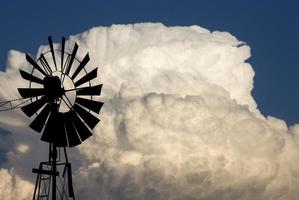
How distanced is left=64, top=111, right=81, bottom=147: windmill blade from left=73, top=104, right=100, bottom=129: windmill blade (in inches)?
31.8

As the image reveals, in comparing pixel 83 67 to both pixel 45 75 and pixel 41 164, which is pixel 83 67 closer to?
pixel 45 75

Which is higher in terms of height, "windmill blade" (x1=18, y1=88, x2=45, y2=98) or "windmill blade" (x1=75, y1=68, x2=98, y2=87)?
"windmill blade" (x1=75, y1=68, x2=98, y2=87)

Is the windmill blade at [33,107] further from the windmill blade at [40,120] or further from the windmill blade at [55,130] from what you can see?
the windmill blade at [55,130]

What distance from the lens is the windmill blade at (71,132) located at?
34.3m

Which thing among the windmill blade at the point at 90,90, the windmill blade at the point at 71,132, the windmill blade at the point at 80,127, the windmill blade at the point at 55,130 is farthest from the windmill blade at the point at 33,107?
the windmill blade at the point at 90,90

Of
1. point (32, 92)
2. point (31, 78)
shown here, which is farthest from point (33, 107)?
point (31, 78)

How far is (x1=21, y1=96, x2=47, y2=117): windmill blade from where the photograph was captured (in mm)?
34062

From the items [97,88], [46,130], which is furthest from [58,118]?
[97,88]

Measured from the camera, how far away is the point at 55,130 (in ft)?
110

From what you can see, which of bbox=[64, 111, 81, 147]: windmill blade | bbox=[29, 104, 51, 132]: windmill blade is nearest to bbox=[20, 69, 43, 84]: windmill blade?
bbox=[29, 104, 51, 132]: windmill blade

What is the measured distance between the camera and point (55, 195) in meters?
31.8

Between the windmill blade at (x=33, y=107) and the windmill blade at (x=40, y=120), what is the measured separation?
42 centimetres

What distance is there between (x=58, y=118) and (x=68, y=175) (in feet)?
12.1

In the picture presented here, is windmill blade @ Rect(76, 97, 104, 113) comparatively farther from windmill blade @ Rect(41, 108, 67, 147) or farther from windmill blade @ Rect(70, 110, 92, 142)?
windmill blade @ Rect(41, 108, 67, 147)
